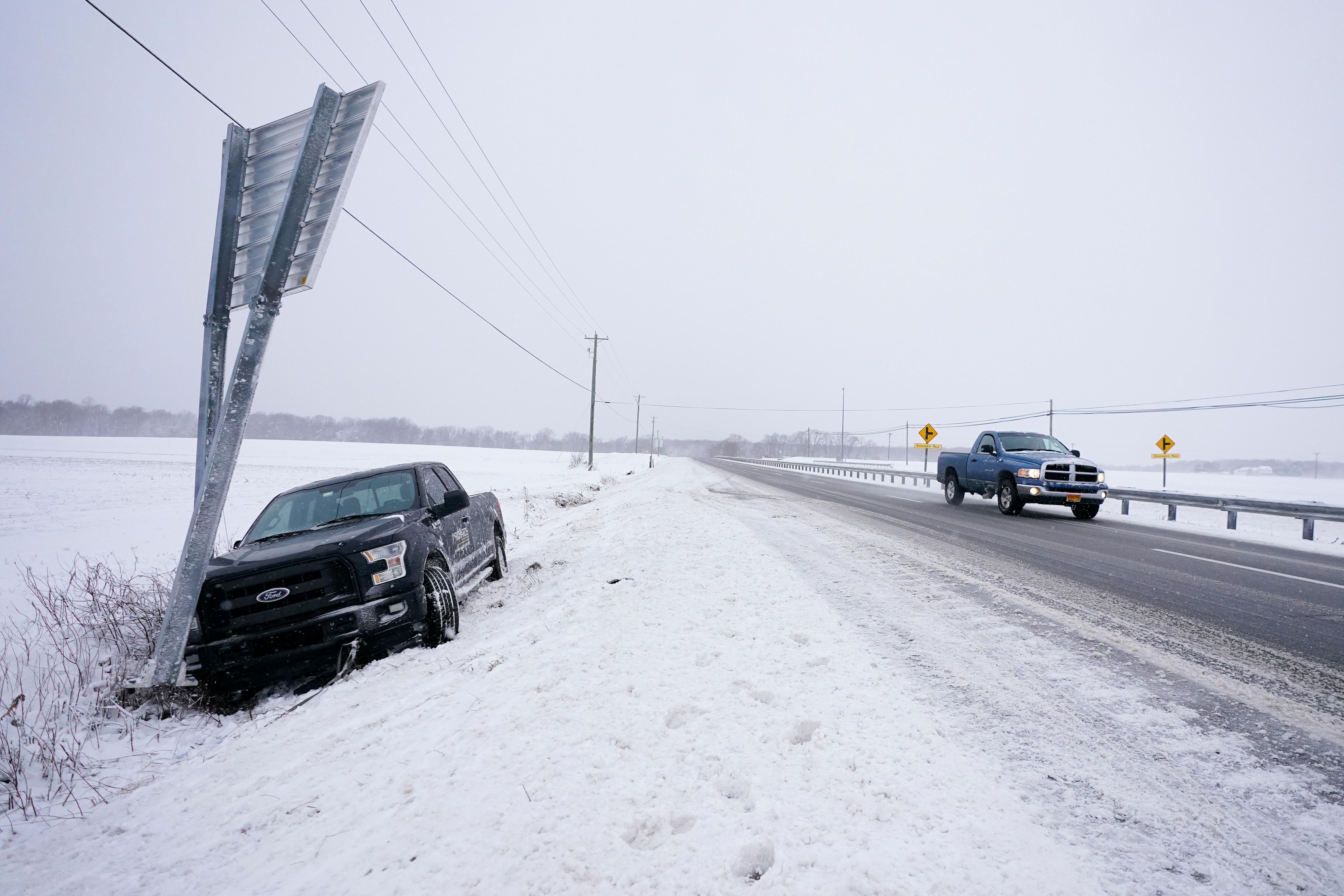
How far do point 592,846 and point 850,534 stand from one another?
832 centimetres

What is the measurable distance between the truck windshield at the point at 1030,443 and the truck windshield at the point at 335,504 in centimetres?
1442

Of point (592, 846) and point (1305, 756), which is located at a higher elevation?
point (1305, 756)

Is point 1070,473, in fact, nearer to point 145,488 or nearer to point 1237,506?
point 1237,506

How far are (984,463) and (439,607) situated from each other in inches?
581

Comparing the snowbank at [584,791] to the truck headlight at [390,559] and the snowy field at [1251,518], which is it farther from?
the snowy field at [1251,518]

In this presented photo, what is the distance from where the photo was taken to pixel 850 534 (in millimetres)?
9695

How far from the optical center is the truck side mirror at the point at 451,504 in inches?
220

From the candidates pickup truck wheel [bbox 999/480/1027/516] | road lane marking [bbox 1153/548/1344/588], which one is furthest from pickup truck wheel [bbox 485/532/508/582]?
pickup truck wheel [bbox 999/480/1027/516]

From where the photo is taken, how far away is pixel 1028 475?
1330cm

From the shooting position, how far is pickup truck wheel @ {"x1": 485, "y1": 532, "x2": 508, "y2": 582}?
24.8ft

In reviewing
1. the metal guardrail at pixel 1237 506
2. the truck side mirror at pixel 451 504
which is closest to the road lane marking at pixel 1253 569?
the metal guardrail at pixel 1237 506

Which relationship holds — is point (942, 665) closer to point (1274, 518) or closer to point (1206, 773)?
point (1206, 773)

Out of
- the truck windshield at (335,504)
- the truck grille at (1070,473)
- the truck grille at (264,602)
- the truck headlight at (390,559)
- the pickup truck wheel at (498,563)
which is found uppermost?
the truck grille at (1070,473)

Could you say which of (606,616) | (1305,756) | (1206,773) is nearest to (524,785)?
(606,616)
